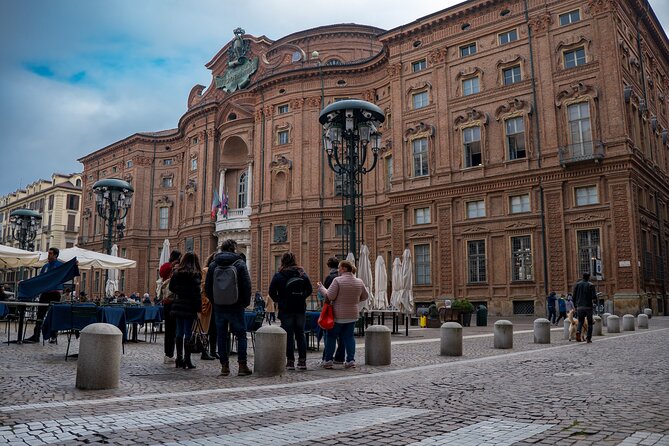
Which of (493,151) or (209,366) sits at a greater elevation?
(493,151)

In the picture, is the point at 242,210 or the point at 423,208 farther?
the point at 242,210

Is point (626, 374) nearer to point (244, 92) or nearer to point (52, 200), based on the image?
point (244, 92)

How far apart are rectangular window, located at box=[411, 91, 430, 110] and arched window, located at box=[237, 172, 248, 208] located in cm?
1751

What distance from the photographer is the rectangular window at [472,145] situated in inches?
1293

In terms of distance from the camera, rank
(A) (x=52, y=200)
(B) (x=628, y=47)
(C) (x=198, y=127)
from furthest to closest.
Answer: (A) (x=52, y=200) → (C) (x=198, y=127) → (B) (x=628, y=47)

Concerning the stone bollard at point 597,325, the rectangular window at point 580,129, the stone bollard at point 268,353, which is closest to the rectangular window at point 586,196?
the rectangular window at point 580,129

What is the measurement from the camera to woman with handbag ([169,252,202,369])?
29.8 ft

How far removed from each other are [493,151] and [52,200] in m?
67.2

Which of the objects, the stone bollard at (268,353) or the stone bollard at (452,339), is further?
the stone bollard at (452,339)

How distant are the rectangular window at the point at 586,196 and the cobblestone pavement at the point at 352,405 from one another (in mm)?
19447

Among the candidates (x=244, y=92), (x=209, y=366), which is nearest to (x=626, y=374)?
(x=209, y=366)

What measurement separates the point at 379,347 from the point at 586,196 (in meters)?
22.3

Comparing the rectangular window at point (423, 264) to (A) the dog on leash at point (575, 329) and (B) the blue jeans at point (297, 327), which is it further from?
(B) the blue jeans at point (297, 327)

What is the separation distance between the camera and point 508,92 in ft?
105
